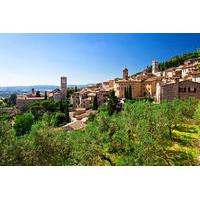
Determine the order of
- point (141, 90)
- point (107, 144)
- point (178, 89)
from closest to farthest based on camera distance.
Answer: point (107, 144)
point (178, 89)
point (141, 90)

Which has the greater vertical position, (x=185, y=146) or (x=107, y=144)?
(x=107, y=144)

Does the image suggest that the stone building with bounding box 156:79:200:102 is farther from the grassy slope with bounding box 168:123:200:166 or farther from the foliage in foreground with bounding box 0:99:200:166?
the foliage in foreground with bounding box 0:99:200:166

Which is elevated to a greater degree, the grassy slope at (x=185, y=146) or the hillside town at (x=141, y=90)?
the hillside town at (x=141, y=90)

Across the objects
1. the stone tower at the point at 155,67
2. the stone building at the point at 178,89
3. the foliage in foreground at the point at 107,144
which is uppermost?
the stone tower at the point at 155,67

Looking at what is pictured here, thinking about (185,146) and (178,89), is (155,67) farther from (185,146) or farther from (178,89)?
(185,146)

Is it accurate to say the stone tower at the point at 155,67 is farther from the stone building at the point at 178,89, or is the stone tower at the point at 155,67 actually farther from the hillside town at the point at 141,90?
the stone building at the point at 178,89

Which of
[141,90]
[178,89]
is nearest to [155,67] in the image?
[141,90]

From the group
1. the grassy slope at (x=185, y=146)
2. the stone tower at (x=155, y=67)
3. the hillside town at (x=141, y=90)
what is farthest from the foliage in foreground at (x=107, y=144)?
the stone tower at (x=155, y=67)
